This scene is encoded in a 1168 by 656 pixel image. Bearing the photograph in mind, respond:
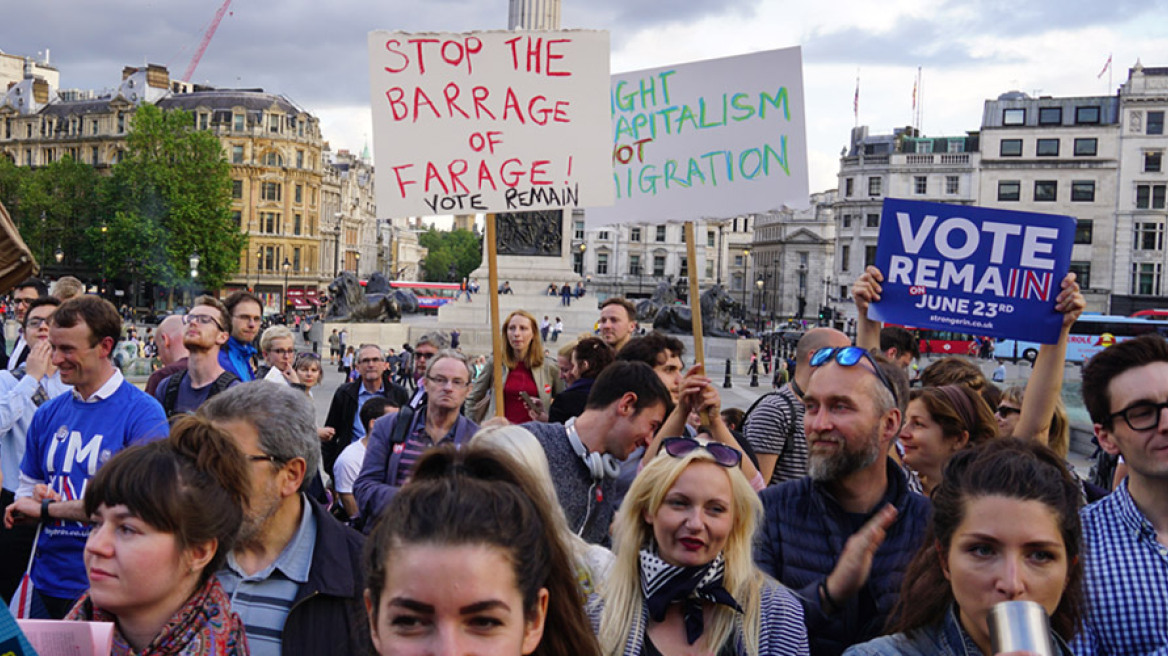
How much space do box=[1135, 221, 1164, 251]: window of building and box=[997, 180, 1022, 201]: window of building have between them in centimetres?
645

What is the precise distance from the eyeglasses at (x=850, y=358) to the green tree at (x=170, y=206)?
5752 cm

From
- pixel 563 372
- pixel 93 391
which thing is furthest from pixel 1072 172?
pixel 93 391

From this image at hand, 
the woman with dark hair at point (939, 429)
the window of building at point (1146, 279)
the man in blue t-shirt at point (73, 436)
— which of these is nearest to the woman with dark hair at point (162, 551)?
the man in blue t-shirt at point (73, 436)

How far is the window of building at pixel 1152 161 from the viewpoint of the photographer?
56750mm

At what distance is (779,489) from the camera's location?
3312mm

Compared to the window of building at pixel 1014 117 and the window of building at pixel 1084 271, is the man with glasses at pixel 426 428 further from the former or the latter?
the window of building at pixel 1014 117

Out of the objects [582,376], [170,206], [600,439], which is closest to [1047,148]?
[170,206]

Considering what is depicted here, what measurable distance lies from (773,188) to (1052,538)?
12.7 ft

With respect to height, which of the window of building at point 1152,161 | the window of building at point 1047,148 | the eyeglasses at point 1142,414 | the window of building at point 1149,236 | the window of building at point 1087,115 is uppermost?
the window of building at point 1087,115

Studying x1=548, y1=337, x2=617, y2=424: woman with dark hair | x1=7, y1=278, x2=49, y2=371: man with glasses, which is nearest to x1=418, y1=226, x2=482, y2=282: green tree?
x1=7, y1=278, x2=49, y2=371: man with glasses

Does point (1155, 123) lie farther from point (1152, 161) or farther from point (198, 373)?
point (198, 373)

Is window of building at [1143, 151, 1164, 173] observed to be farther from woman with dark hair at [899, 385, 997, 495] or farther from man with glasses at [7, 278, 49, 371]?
woman with dark hair at [899, 385, 997, 495]

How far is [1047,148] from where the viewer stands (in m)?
59.7

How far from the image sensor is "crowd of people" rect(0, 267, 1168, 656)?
1.94 meters
